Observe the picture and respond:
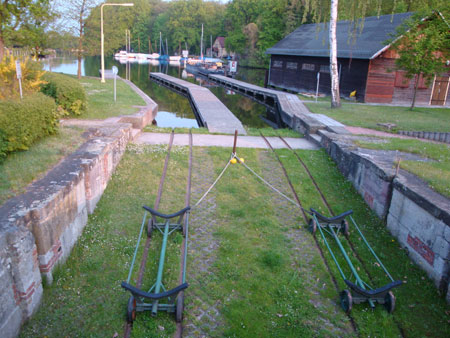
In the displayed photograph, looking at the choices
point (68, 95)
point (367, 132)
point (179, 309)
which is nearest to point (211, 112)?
point (68, 95)

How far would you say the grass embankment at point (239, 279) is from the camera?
5.22 meters

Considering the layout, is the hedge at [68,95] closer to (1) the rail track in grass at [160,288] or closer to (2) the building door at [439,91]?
(1) the rail track in grass at [160,288]

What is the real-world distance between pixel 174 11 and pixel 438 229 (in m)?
101

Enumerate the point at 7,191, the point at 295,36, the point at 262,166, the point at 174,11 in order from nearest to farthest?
the point at 7,191 < the point at 262,166 < the point at 295,36 < the point at 174,11

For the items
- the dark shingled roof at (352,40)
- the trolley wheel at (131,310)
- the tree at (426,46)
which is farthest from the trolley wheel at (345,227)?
the dark shingled roof at (352,40)

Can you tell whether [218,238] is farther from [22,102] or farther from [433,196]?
[22,102]

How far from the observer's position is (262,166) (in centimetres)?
1146

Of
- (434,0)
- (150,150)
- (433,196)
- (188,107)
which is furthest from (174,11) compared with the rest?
(433,196)

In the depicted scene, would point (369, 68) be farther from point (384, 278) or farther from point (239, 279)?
point (239, 279)

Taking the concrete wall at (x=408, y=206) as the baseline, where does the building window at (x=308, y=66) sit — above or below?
above

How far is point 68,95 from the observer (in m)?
14.0

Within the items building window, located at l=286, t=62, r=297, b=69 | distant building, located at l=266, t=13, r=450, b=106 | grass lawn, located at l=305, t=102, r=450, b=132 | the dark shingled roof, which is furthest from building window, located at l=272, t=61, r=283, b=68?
grass lawn, located at l=305, t=102, r=450, b=132

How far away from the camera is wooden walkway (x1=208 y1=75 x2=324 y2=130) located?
17500mm

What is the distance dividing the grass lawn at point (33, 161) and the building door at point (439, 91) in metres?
24.8
